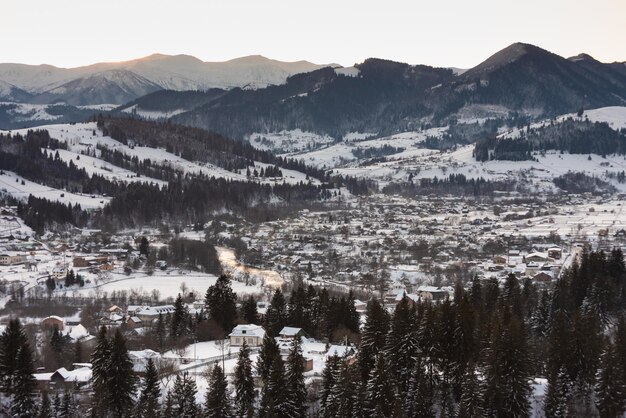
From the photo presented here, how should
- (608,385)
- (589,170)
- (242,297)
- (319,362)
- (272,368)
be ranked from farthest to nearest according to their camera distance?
(589,170) < (242,297) < (319,362) < (272,368) < (608,385)

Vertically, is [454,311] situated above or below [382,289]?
above

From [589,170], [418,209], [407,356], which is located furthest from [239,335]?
[589,170]

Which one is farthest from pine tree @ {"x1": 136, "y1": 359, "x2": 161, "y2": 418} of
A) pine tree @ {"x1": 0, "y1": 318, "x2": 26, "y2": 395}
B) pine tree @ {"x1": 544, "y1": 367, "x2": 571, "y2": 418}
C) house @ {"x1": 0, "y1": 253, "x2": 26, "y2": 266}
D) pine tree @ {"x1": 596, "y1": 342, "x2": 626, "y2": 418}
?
house @ {"x1": 0, "y1": 253, "x2": 26, "y2": 266}

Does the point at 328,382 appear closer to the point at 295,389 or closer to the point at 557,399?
the point at 295,389

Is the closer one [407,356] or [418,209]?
[407,356]

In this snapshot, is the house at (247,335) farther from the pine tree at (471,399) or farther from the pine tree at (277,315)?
the pine tree at (471,399)

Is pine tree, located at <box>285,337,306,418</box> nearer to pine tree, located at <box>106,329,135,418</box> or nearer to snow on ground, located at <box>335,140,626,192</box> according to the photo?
pine tree, located at <box>106,329,135,418</box>

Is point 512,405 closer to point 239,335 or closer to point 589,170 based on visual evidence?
point 239,335

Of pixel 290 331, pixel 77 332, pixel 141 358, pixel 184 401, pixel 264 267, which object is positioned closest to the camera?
pixel 184 401

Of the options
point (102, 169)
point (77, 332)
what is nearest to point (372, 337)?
point (77, 332)
